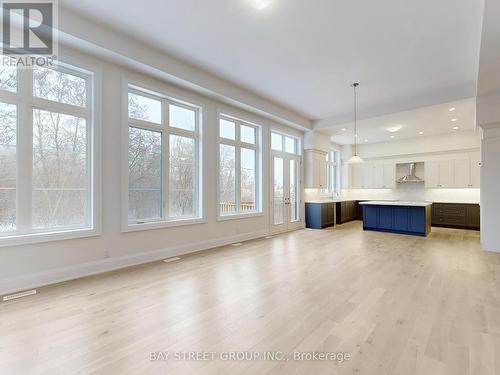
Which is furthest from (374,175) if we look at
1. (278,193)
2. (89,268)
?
(89,268)

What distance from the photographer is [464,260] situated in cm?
435

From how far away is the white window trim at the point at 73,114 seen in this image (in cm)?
313

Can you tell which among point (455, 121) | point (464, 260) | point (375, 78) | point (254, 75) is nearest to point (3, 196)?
point (254, 75)

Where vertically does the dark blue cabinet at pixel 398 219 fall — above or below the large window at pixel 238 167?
below

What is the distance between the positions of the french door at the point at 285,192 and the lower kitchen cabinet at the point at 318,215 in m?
0.35

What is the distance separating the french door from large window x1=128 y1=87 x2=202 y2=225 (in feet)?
8.43

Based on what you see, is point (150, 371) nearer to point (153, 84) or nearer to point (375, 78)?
point (153, 84)

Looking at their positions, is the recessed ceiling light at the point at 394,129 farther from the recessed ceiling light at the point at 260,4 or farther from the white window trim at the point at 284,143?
the recessed ceiling light at the point at 260,4

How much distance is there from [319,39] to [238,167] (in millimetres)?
3192

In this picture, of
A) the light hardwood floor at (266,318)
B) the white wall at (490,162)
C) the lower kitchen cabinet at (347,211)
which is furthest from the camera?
the lower kitchen cabinet at (347,211)

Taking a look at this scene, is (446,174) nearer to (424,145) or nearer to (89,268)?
(424,145)

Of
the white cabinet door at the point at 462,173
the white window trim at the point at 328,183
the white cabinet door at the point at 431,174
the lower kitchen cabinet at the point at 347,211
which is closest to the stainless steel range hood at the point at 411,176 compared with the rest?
the white cabinet door at the point at 431,174

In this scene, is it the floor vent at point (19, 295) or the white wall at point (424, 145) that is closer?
the floor vent at point (19, 295)

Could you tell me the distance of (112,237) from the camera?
386 cm
